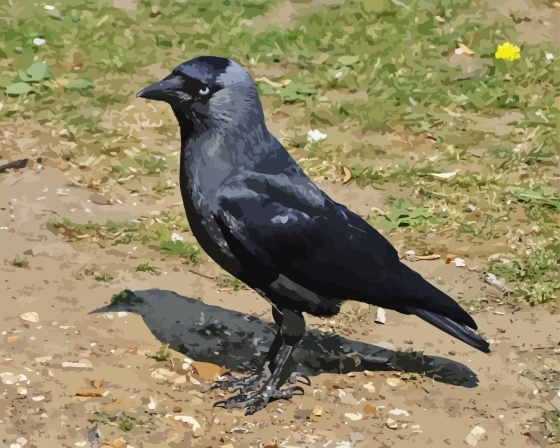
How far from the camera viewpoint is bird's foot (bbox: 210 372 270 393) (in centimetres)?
393

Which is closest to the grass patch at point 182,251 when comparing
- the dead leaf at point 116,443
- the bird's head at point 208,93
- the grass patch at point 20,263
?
the grass patch at point 20,263

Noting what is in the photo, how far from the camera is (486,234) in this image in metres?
5.56

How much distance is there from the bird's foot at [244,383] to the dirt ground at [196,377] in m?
0.05

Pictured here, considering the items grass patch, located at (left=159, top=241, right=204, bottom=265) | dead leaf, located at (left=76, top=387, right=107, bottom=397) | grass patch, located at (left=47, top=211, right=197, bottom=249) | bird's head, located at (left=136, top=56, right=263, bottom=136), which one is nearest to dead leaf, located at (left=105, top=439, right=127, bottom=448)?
dead leaf, located at (left=76, top=387, right=107, bottom=397)

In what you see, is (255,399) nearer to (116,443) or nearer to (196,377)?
(196,377)

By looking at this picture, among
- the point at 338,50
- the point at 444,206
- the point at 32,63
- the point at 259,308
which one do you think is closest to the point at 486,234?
the point at 444,206

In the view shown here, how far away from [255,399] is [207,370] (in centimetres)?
35

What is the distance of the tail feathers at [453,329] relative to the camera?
12.5 ft

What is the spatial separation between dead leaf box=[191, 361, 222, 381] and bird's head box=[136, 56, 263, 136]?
3.84 feet

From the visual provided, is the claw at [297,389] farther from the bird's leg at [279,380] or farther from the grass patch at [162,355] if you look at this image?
the grass patch at [162,355]

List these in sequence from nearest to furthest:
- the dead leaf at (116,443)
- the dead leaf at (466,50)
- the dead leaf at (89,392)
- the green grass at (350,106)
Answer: the dead leaf at (116,443), the dead leaf at (89,392), the green grass at (350,106), the dead leaf at (466,50)

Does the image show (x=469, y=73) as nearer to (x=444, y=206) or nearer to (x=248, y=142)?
(x=444, y=206)

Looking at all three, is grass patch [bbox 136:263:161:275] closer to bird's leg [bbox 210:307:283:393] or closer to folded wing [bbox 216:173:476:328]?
bird's leg [bbox 210:307:283:393]

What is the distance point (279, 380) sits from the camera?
3.94m
